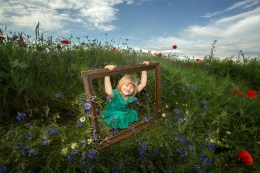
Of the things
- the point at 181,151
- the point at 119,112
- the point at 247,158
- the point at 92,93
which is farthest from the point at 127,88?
the point at 247,158

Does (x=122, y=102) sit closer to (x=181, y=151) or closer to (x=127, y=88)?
(x=127, y=88)

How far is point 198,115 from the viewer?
92.5 inches

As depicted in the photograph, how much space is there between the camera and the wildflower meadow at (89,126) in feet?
4.73

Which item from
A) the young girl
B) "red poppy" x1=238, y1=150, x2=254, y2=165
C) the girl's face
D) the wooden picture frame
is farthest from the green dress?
"red poppy" x1=238, y1=150, x2=254, y2=165

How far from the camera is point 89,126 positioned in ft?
5.26

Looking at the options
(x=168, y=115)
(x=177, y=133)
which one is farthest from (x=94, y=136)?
(x=168, y=115)

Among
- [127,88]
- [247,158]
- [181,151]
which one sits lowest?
[247,158]

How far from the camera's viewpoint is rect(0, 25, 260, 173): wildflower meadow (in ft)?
4.73

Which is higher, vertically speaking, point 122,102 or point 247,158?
point 122,102

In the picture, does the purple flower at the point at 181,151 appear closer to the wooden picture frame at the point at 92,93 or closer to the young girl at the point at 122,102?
the wooden picture frame at the point at 92,93

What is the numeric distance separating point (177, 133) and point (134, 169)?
0.67 m

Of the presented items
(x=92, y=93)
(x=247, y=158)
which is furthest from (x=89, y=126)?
(x=247, y=158)

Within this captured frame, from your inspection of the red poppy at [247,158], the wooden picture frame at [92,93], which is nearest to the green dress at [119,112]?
the wooden picture frame at [92,93]

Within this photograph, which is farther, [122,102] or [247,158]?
[122,102]
